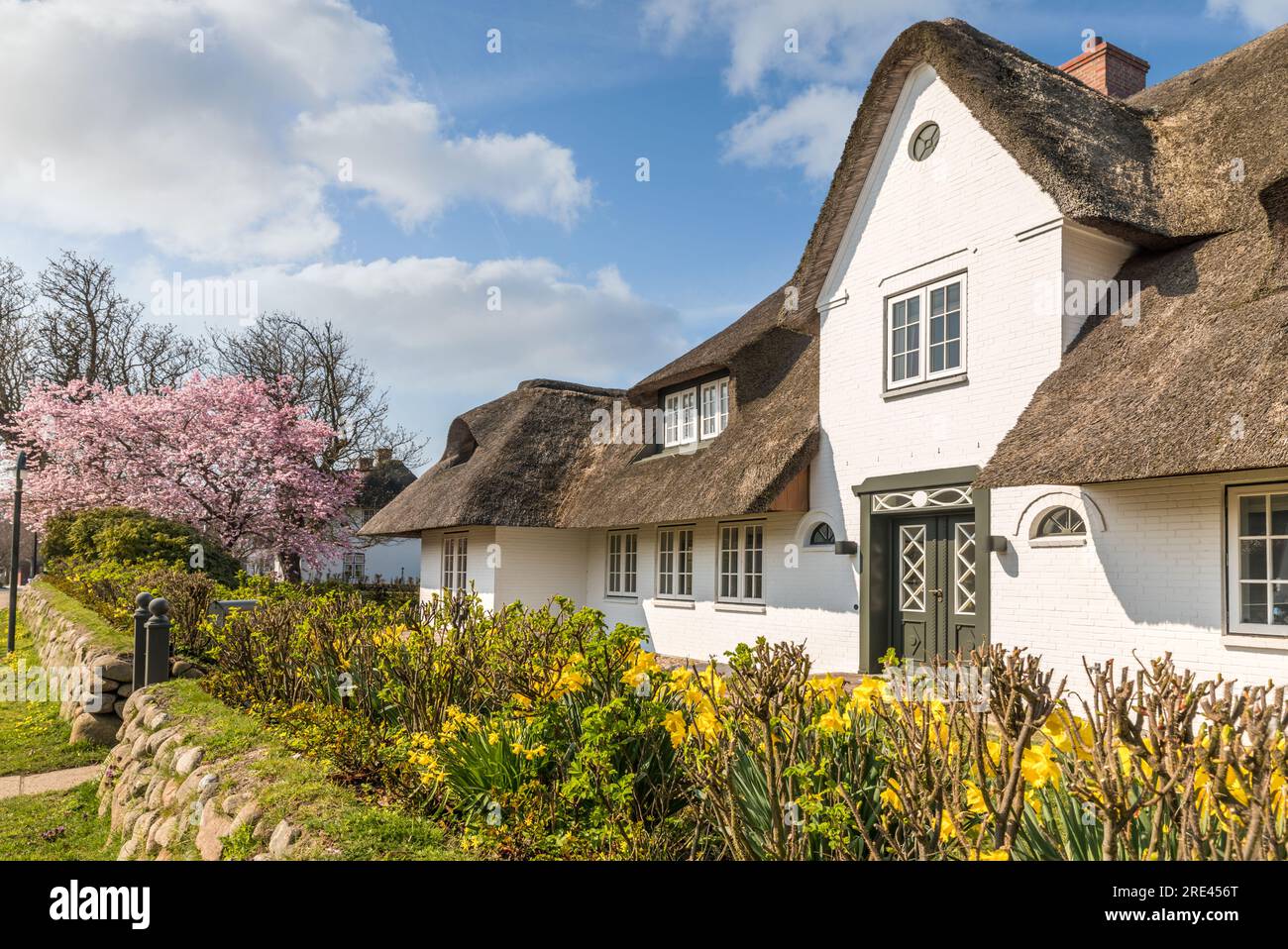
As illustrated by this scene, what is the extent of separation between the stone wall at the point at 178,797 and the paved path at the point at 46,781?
42cm

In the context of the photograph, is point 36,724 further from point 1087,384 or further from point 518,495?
point 1087,384

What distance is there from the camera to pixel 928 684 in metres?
3.78

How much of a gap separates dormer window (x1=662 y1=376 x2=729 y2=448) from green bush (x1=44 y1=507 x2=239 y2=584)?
377 inches

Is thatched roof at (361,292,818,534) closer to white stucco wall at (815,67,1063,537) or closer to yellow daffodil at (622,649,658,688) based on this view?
white stucco wall at (815,67,1063,537)

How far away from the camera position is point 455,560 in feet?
66.6

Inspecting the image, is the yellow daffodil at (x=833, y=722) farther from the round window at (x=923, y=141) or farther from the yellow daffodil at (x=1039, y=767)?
the round window at (x=923, y=141)

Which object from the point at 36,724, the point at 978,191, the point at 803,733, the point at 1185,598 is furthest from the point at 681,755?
the point at 36,724

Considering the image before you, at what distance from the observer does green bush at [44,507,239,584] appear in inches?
731

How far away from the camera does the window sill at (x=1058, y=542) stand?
29.5 ft

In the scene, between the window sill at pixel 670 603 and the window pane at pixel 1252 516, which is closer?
the window pane at pixel 1252 516

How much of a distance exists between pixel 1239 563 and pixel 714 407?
914 cm

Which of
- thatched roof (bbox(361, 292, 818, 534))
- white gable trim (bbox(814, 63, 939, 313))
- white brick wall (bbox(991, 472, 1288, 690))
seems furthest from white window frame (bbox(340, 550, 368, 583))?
white brick wall (bbox(991, 472, 1288, 690))

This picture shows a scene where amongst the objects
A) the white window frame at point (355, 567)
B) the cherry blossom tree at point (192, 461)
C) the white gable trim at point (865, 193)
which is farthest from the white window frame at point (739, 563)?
the white window frame at point (355, 567)
